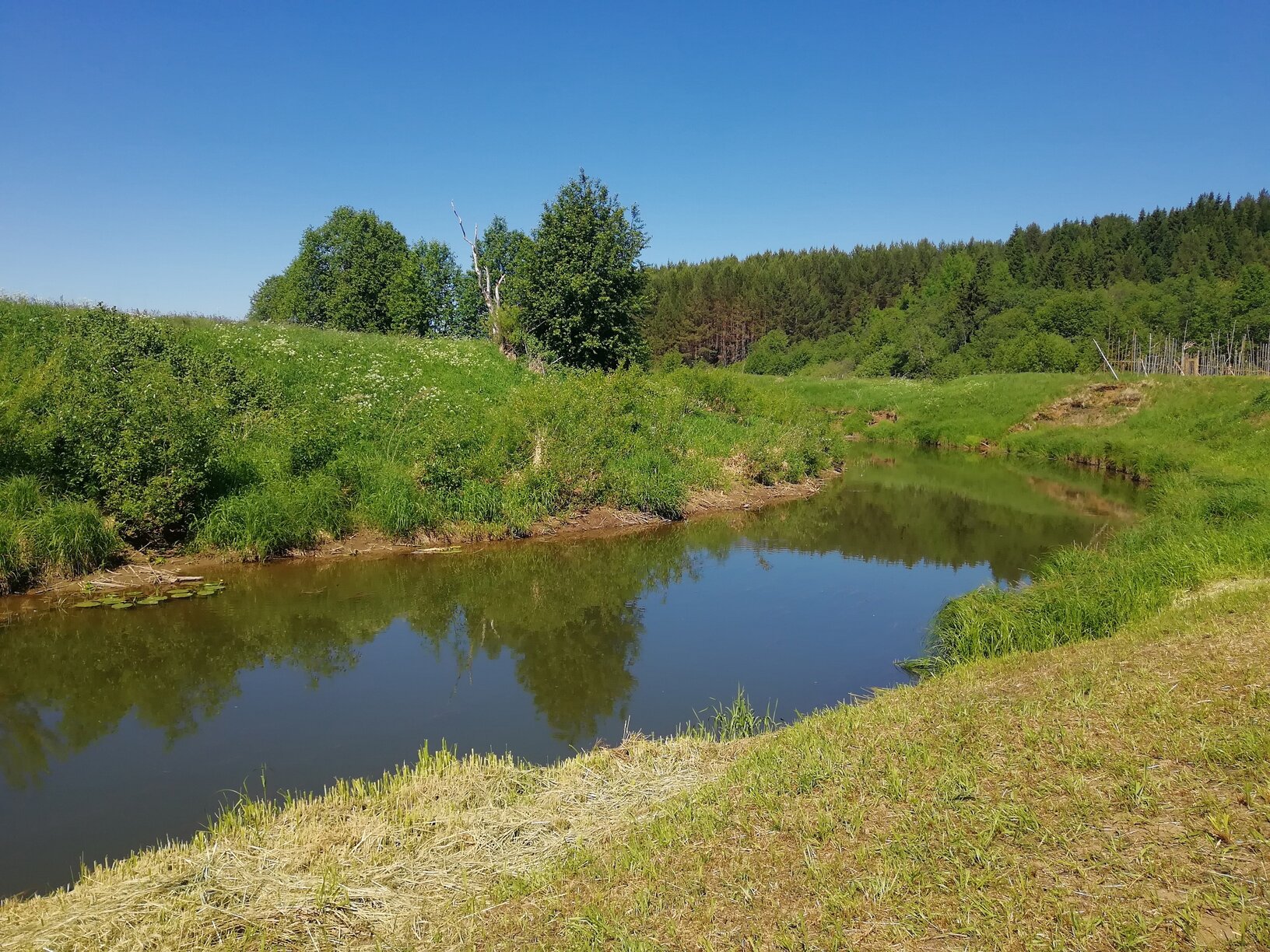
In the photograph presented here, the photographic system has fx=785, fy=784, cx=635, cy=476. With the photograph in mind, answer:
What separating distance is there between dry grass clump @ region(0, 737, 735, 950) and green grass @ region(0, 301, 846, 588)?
9.43 m

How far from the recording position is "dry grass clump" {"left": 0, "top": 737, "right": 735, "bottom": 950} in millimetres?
4676

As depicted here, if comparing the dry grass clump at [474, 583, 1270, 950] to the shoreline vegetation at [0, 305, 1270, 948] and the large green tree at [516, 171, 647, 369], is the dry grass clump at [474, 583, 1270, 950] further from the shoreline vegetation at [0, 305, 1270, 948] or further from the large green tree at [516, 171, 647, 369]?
the large green tree at [516, 171, 647, 369]

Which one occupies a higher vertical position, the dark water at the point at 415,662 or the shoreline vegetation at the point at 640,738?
the shoreline vegetation at the point at 640,738

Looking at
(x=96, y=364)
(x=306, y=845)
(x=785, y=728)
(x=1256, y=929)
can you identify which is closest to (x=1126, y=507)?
(x=785, y=728)

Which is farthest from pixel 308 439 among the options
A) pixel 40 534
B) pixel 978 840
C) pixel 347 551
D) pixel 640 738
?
pixel 978 840

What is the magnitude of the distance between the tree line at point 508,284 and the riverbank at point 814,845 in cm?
2114

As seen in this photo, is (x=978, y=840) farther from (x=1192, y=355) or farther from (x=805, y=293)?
(x=805, y=293)

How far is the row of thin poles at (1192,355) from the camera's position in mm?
49625

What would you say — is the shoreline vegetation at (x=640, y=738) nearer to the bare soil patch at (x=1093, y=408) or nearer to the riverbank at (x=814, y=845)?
the riverbank at (x=814, y=845)

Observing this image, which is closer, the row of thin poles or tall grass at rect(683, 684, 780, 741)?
tall grass at rect(683, 684, 780, 741)

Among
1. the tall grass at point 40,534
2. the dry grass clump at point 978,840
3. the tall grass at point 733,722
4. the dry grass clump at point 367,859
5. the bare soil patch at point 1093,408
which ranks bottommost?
the tall grass at point 733,722

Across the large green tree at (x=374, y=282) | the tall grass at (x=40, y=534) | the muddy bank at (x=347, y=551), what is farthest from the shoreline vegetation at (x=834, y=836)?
the large green tree at (x=374, y=282)

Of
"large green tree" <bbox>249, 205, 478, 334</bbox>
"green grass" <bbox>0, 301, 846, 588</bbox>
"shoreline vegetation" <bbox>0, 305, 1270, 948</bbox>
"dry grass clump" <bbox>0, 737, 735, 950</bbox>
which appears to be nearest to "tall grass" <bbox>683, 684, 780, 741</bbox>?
"shoreline vegetation" <bbox>0, 305, 1270, 948</bbox>

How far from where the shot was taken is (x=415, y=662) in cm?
1090
